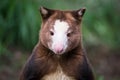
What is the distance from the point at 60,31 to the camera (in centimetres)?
494

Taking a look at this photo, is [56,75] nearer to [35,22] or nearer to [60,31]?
[60,31]

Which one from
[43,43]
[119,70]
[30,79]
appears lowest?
[119,70]

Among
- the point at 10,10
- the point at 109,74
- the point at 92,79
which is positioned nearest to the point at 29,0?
the point at 10,10

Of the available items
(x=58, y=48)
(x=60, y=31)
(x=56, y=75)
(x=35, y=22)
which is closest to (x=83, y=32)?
(x=35, y=22)

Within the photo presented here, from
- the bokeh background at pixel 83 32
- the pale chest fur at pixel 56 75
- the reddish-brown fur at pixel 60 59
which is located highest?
the reddish-brown fur at pixel 60 59

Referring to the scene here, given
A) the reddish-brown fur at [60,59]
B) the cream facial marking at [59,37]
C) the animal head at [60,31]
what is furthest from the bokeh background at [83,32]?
the cream facial marking at [59,37]

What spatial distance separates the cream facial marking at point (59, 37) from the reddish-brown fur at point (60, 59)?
0.08 metres

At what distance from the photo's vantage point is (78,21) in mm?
5160

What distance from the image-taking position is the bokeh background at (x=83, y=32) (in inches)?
367

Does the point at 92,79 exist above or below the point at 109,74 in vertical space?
above

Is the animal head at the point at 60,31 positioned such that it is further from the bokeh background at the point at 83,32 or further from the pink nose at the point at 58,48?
the bokeh background at the point at 83,32

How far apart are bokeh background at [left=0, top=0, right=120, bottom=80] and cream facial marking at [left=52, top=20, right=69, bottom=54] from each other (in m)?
3.75

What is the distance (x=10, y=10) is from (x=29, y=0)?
1.17 ft

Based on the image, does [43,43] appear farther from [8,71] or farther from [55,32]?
[8,71]
